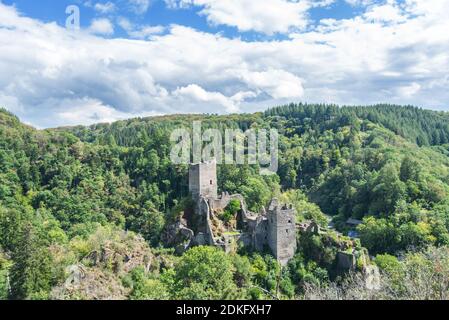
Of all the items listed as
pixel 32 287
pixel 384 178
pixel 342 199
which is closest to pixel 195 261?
pixel 32 287

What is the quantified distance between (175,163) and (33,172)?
25.5 metres

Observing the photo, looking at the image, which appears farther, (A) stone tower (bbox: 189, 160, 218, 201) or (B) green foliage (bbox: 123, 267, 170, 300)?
(A) stone tower (bbox: 189, 160, 218, 201)

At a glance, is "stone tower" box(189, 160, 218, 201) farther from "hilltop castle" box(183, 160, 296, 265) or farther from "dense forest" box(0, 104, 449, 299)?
"dense forest" box(0, 104, 449, 299)

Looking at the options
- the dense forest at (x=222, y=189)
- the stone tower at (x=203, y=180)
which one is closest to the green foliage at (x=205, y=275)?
the dense forest at (x=222, y=189)

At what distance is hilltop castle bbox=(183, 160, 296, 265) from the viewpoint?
38.9 meters

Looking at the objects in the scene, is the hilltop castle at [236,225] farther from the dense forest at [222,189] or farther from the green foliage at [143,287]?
the green foliage at [143,287]

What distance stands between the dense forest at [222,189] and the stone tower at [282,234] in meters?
0.95

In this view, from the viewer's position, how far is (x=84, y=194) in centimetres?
7125

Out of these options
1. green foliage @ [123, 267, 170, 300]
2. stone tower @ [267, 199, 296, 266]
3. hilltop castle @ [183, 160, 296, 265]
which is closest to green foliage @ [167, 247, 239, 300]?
green foliage @ [123, 267, 170, 300]

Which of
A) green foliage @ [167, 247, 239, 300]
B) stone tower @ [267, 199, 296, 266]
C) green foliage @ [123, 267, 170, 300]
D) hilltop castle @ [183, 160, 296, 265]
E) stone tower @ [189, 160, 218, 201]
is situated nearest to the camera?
green foliage @ [123, 267, 170, 300]

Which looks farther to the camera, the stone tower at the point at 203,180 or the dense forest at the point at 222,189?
the stone tower at the point at 203,180

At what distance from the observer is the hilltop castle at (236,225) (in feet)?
128

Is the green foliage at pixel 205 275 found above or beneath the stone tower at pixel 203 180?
beneath
